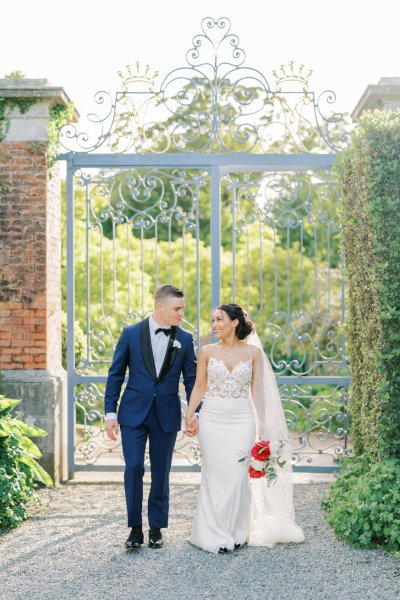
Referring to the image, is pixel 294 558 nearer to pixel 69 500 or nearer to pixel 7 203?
pixel 69 500

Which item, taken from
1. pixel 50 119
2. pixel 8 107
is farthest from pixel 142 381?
pixel 8 107

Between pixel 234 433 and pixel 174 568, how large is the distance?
994 millimetres

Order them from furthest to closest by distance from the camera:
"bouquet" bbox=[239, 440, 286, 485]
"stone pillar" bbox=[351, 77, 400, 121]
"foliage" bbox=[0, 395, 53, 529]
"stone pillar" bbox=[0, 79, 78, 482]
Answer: "stone pillar" bbox=[351, 77, 400, 121]
"stone pillar" bbox=[0, 79, 78, 482]
"foliage" bbox=[0, 395, 53, 529]
"bouquet" bbox=[239, 440, 286, 485]

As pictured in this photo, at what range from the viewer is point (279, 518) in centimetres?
604

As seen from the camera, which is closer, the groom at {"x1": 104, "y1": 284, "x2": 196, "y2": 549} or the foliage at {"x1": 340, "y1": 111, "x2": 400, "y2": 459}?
the groom at {"x1": 104, "y1": 284, "x2": 196, "y2": 549}

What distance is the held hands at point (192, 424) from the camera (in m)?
5.87

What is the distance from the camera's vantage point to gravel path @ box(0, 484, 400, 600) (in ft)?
16.3

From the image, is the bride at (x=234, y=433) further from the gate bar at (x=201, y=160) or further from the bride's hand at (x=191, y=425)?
the gate bar at (x=201, y=160)

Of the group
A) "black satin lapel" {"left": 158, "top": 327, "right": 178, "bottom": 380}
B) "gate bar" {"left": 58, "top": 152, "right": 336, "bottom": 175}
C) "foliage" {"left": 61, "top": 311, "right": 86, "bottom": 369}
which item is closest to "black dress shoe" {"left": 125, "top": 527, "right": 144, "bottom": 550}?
"black satin lapel" {"left": 158, "top": 327, "right": 178, "bottom": 380}

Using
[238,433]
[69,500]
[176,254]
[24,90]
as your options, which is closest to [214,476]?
[238,433]

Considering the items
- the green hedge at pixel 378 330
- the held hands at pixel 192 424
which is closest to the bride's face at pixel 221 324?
the held hands at pixel 192 424

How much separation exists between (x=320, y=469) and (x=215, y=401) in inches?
109

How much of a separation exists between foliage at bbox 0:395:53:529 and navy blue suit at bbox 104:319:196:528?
108 cm

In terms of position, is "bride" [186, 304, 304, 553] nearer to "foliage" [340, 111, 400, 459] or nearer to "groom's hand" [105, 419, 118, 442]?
"groom's hand" [105, 419, 118, 442]
